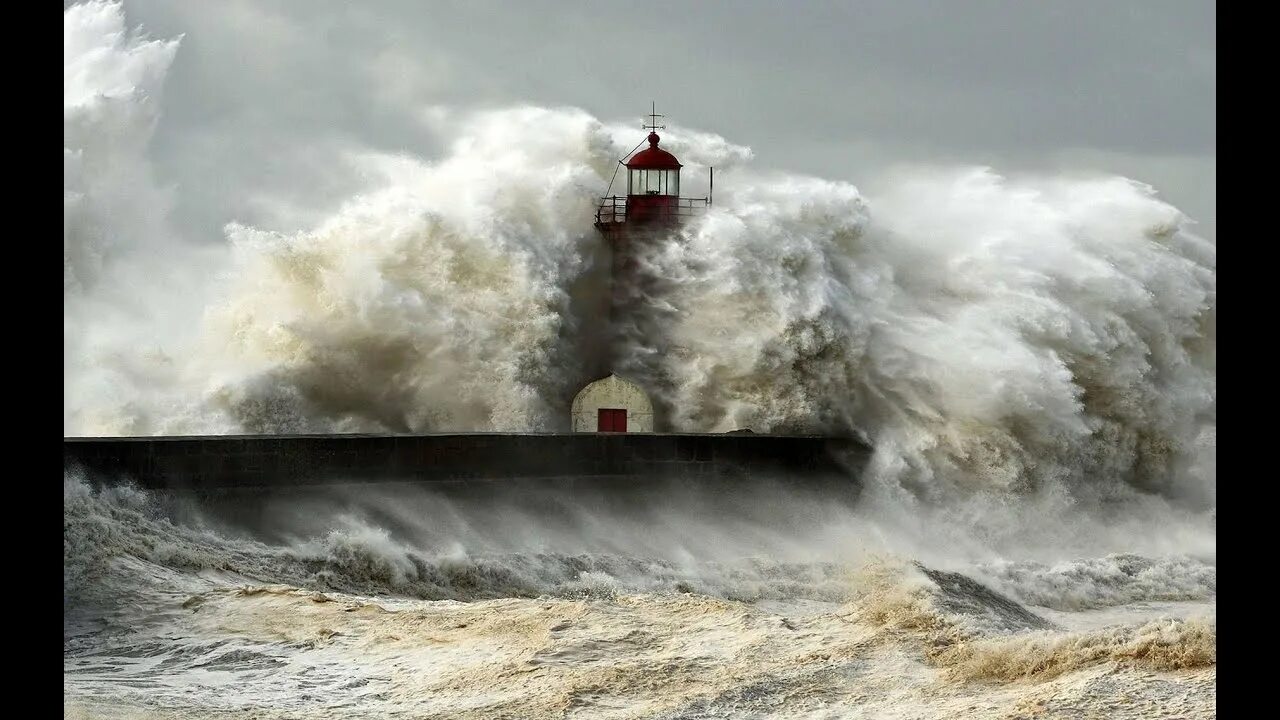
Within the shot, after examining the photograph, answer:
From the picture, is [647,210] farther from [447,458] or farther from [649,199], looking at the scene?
[447,458]

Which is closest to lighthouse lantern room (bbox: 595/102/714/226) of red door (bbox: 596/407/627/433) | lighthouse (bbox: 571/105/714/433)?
lighthouse (bbox: 571/105/714/433)

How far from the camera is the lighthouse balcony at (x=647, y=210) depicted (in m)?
17.2

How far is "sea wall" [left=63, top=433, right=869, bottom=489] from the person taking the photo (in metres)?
9.30

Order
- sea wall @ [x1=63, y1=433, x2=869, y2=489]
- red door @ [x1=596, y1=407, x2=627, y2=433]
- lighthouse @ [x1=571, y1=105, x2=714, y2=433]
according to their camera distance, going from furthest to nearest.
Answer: lighthouse @ [x1=571, y1=105, x2=714, y2=433]
red door @ [x1=596, y1=407, x2=627, y2=433]
sea wall @ [x1=63, y1=433, x2=869, y2=489]

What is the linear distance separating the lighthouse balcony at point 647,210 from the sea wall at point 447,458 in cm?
374

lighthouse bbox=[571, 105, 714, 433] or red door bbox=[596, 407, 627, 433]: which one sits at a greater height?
lighthouse bbox=[571, 105, 714, 433]

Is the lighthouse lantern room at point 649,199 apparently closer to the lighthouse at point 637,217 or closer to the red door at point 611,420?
the lighthouse at point 637,217

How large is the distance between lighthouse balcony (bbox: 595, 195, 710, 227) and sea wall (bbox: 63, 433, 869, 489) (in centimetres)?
374

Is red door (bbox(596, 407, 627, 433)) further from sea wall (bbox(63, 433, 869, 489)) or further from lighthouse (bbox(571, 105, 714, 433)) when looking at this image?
sea wall (bbox(63, 433, 869, 489))

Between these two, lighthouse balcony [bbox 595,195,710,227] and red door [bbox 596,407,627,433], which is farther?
lighthouse balcony [bbox 595,195,710,227]

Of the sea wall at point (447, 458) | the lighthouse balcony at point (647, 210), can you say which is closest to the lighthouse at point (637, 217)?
the lighthouse balcony at point (647, 210)

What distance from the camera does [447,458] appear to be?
37.1 feet

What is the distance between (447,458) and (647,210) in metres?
6.68
